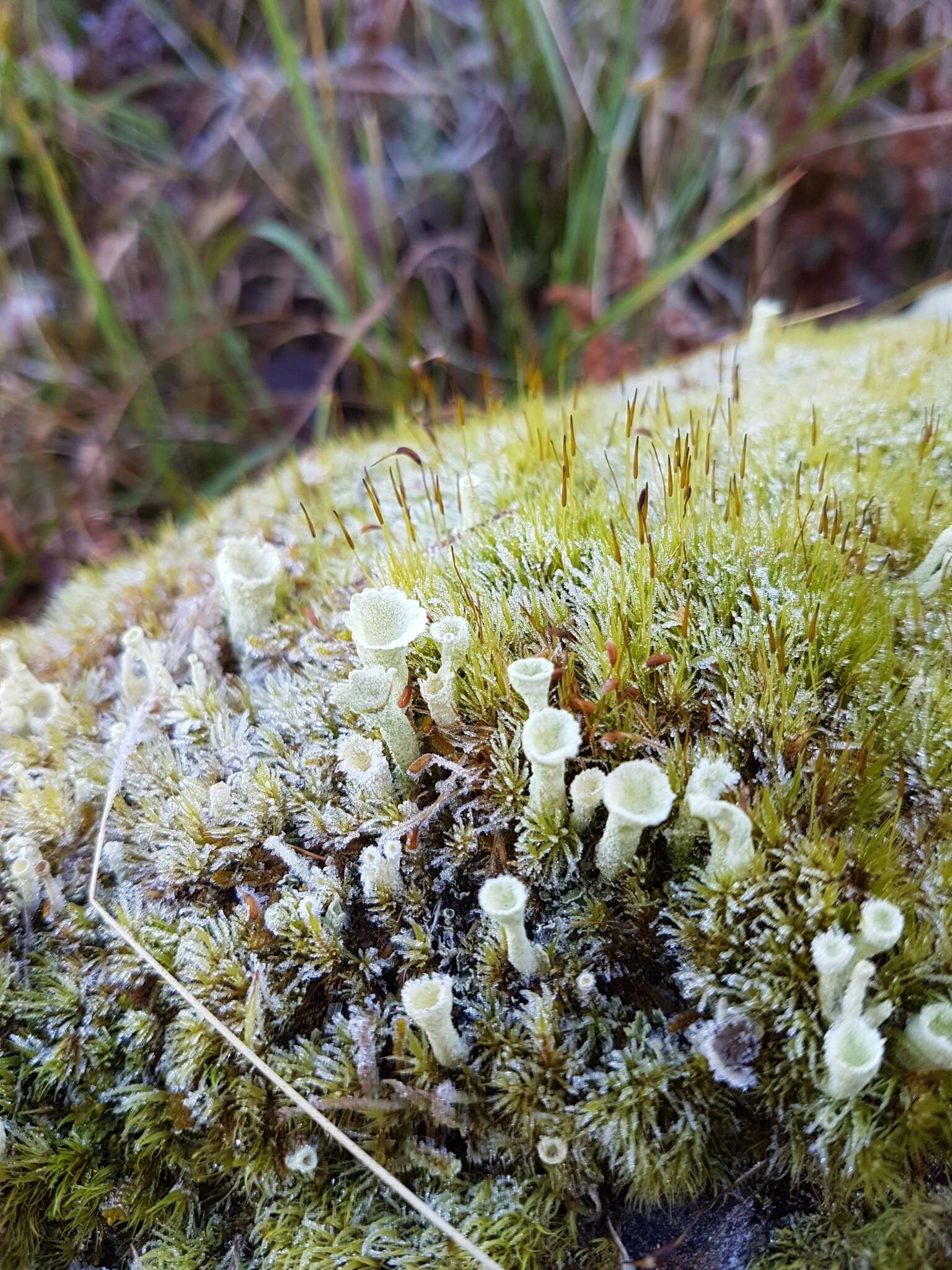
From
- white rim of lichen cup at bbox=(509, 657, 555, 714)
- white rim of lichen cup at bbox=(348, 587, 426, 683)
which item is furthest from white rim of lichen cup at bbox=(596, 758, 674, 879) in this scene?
white rim of lichen cup at bbox=(348, 587, 426, 683)

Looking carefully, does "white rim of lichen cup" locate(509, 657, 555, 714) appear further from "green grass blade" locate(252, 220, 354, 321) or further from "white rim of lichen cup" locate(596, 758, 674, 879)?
"green grass blade" locate(252, 220, 354, 321)

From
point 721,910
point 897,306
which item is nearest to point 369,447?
point 721,910

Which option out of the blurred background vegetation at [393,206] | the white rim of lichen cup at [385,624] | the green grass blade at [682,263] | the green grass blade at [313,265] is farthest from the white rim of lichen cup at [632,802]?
the green grass blade at [313,265]

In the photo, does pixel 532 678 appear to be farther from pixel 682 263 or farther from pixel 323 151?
pixel 323 151

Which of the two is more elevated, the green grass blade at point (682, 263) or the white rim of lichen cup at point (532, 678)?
the green grass blade at point (682, 263)

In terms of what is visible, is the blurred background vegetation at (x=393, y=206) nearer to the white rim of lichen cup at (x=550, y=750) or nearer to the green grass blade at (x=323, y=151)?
the green grass blade at (x=323, y=151)

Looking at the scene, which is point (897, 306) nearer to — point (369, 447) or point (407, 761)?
point (369, 447)
